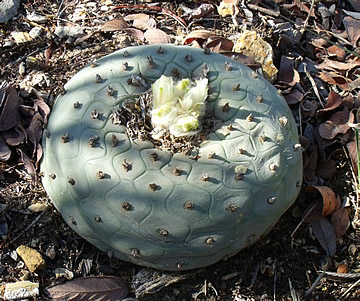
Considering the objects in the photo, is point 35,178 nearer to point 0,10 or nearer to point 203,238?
point 203,238

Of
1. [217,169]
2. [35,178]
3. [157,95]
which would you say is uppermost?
[157,95]

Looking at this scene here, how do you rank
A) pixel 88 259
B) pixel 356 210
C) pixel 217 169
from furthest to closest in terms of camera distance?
pixel 356 210 < pixel 88 259 < pixel 217 169

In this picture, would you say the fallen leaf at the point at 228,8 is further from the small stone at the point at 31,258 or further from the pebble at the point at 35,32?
the small stone at the point at 31,258

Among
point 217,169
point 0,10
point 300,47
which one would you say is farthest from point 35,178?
point 300,47

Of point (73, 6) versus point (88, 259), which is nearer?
point (88, 259)

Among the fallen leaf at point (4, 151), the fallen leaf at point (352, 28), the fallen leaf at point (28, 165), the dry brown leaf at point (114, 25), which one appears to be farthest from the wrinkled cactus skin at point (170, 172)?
the fallen leaf at point (352, 28)

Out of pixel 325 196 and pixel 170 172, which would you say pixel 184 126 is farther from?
pixel 325 196

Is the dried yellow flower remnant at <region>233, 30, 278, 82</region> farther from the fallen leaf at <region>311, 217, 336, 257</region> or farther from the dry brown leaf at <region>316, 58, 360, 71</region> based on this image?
the fallen leaf at <region>311, 217, 336, 257</region>
